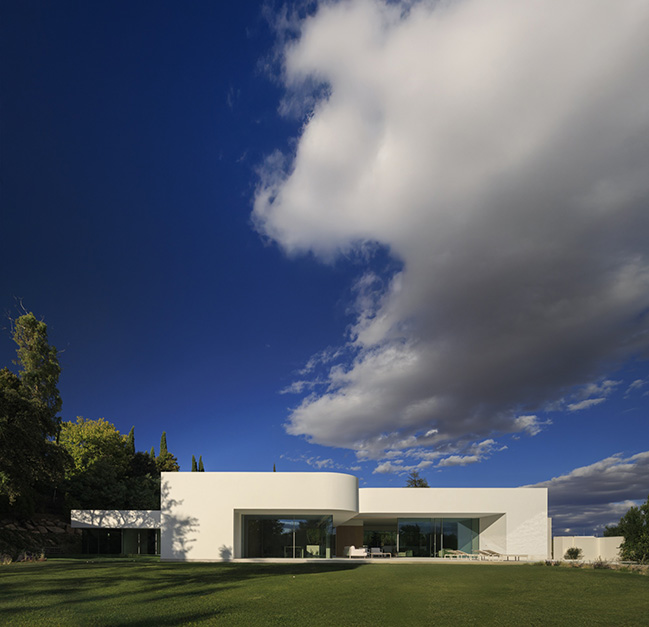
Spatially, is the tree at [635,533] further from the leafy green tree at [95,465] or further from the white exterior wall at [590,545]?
the leafy green tree at [95,465]

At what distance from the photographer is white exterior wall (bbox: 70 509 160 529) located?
32.3 meters

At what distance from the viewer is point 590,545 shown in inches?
1328

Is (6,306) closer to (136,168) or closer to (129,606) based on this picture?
(136,168)

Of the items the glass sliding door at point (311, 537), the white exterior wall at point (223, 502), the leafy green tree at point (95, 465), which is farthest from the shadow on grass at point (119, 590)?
the leafy green tree at point (95, 465)

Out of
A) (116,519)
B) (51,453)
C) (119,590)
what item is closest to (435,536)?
(116,519)

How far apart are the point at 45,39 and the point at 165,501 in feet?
68.5

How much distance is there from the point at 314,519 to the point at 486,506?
31.7 ft

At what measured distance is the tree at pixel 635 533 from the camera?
3028 cm

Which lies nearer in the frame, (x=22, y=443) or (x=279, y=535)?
(x=22, y=443)

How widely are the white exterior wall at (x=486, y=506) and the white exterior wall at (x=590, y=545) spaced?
5.29 meters

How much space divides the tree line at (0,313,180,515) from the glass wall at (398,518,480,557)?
19.7 m

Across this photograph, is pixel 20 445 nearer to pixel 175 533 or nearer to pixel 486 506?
pixel 175 533

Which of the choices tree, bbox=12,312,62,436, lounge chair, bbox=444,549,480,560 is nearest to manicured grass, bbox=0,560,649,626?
lounge chair, bbox=444,549,480,560

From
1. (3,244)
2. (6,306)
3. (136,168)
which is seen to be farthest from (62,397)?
(136,168)
